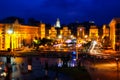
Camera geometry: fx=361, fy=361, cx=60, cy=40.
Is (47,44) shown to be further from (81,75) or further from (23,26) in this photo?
(81,75)

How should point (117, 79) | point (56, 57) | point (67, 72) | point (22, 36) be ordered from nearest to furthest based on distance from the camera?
1. point (117, 79)
2. point (67, 72)
3. point (56, 57)
4. point (22, 36)

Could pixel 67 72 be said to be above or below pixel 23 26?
below

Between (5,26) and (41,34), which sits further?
(41,34)

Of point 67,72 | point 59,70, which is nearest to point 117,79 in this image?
point 67,72

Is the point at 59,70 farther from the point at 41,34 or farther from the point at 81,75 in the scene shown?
the point at 41,34

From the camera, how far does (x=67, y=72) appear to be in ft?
157

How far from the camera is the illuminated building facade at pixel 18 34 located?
140m

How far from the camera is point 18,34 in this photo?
164 m

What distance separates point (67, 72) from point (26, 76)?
6.58 meters

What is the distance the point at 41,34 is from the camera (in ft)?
640

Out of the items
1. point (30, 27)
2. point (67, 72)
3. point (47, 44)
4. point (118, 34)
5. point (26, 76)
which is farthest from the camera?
point (30, 27)

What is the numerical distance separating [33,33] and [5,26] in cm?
4215

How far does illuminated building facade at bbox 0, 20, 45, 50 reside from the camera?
5502 inches

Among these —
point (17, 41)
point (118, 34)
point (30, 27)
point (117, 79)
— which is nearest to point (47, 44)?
point (17, 41)
